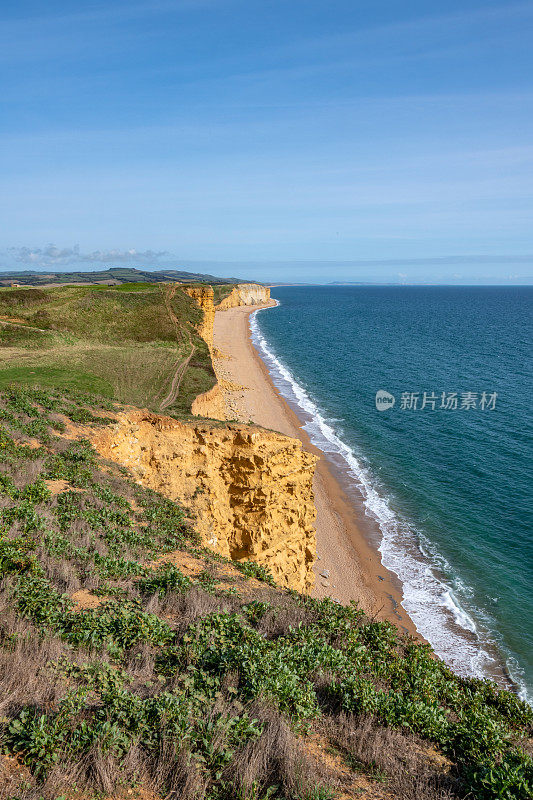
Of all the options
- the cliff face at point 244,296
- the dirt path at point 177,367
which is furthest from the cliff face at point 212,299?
the dirt path at point 177,367

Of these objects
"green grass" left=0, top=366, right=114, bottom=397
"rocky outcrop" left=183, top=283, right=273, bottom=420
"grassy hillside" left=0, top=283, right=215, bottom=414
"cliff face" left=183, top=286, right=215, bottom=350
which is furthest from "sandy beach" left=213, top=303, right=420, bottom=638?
"green grass" left=0, top=366, right=114, bottom=397

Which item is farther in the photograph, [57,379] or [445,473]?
[445,473]

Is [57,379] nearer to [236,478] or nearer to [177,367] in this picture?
[177,367]

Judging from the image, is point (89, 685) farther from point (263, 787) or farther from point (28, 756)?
point (263, 787)

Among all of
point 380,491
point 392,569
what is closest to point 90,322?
point 380,491

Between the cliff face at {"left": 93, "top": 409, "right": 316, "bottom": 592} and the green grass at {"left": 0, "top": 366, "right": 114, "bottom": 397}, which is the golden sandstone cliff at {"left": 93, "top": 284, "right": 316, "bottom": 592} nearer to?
the cliff face at {"left": 93, "top": 409, "right": 316, "bottom": 592}

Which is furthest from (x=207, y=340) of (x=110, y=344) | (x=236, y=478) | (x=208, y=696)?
(x=208, y=696)
